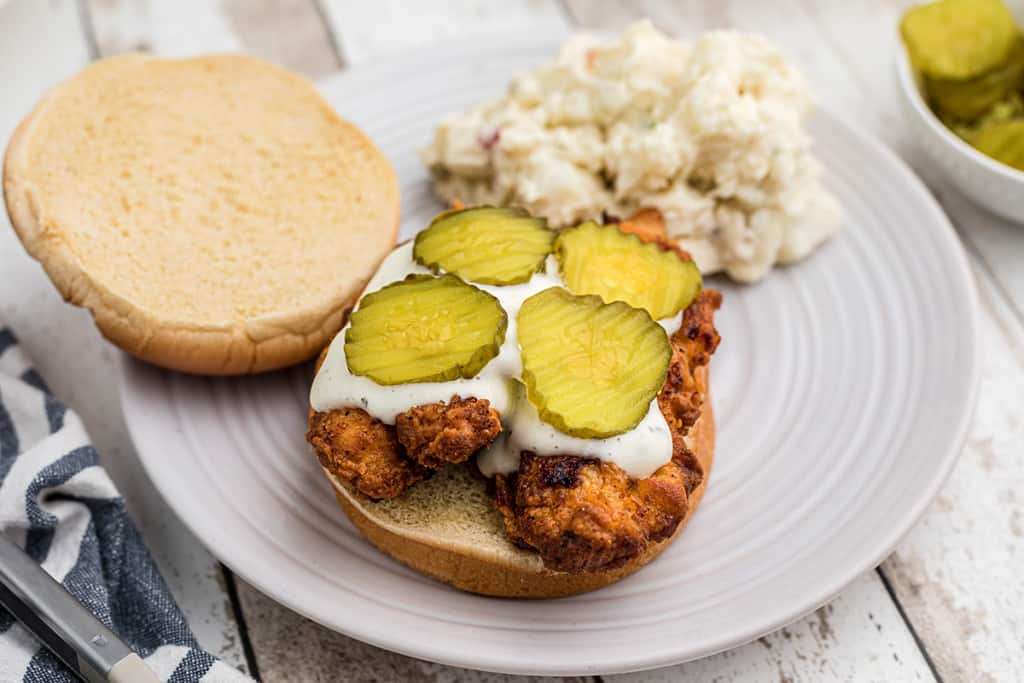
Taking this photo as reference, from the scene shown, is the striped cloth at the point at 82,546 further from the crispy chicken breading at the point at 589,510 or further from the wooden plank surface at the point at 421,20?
the wooden plank surface at the point at 421,20

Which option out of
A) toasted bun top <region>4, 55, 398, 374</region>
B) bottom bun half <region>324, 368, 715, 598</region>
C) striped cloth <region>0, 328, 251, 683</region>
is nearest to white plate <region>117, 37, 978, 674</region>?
bottom bun half <region>324, 368, 715, 598</region>

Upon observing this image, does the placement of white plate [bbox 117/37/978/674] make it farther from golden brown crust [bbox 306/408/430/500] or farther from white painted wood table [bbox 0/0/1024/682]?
golden brown crust [bbox 306/408/430/500]

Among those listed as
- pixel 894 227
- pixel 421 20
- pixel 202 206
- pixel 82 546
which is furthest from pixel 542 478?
pixel 421 20

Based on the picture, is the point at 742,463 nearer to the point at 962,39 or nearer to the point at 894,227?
the point at 894,227

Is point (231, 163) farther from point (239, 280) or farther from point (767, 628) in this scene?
point (767, 628)

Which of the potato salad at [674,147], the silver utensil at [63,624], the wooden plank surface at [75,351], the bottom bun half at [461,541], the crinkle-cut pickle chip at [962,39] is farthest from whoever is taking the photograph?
the crinkle-cut pickle chip at [962,39]

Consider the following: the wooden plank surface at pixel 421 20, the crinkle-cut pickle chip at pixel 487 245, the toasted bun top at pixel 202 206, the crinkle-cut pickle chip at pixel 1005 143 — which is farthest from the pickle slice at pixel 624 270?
the wooden plank surface at pixel 421 20
